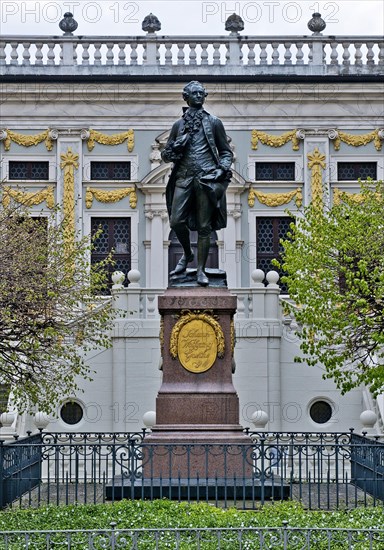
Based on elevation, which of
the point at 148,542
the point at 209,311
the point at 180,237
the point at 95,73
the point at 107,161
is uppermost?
the point at 95,73

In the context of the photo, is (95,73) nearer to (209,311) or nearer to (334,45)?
(334,45)

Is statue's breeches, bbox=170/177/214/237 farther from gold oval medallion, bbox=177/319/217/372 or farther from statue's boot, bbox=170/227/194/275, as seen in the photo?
gold oval medallion, bbox=177/319/217/372

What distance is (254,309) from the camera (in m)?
27.6

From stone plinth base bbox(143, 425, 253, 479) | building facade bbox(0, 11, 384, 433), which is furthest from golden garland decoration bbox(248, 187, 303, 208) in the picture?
stone plinth base bbox(143, 425, 253, 479)

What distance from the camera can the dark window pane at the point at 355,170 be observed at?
36312mm

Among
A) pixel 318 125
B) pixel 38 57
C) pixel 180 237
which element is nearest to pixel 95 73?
pixel 38 57

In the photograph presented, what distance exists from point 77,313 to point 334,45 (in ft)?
53.4

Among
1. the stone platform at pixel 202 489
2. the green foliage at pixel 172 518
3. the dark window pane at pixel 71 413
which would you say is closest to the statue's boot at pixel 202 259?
the stone platform at pixel 202 489

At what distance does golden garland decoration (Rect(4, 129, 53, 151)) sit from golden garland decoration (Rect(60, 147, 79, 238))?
631mm

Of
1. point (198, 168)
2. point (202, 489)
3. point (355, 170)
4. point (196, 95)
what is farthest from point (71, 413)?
point (202, 489)

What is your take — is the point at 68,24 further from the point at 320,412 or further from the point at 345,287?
the point at 345,287

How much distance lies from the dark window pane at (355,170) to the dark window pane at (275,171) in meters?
1.42

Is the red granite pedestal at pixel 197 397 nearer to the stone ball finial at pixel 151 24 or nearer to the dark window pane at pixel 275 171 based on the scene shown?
the dark window pane at pixel 275 171

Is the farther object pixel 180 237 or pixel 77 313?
pixel 77 313
